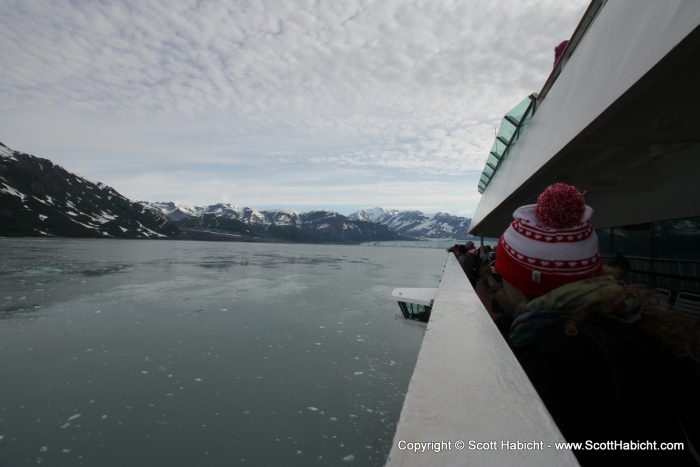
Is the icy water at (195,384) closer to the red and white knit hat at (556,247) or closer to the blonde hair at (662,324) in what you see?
the red and white knit hat at (556,247)

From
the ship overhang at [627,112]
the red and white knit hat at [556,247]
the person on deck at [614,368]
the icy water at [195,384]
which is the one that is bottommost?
the icy water at [195,384]

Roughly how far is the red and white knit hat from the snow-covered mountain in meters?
162

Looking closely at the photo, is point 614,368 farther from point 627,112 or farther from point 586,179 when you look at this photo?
point 586,179

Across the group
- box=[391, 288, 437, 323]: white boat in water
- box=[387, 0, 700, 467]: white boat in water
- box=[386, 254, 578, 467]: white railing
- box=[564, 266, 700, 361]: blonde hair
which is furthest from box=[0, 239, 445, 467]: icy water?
box=[564, 266, 700, 361]: blonde hair

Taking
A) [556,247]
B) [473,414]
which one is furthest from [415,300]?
[473,414]

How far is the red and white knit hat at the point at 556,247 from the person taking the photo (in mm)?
1756

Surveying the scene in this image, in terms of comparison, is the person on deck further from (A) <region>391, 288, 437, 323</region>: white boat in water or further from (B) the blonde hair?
(A) <region>391, 288, 437, 323</region>: white boat in water

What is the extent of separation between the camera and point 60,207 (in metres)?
150

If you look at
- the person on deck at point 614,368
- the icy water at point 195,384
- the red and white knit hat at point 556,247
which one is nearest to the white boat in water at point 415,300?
the icy water at point 195,384

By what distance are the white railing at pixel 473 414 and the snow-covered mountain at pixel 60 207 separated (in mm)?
162310

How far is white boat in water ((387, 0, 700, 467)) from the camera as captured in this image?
3.33 ft

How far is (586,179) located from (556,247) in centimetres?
551

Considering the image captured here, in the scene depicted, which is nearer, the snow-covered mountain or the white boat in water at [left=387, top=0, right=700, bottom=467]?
the white boat in water at [left=387, top=0, right=700, bottom=467]

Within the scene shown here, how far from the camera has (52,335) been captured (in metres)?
11.3
